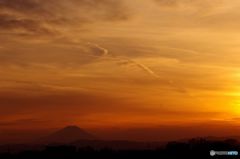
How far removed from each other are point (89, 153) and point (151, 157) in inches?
1156

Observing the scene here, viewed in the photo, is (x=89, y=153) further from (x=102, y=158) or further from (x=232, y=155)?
(x=232, y=155)

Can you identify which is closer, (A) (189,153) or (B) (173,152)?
(A) (189,153)

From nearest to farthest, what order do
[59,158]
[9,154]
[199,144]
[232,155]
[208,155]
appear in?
[232,155]
[208,155]
[59,158]
[199,144]
[9,154]

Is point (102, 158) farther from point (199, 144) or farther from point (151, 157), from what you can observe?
point (199, 144)

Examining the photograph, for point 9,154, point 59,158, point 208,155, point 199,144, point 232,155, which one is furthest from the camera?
point 9,154

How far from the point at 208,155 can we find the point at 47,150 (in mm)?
61309

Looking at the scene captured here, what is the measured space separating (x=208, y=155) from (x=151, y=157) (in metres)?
29.3

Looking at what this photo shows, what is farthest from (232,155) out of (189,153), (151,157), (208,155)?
(151,157)

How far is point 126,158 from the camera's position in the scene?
173500 mm

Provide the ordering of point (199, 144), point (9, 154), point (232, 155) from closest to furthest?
point (232, 155) < point (199, 144) < point (9, 154)

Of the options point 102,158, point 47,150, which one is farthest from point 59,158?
point 47,150

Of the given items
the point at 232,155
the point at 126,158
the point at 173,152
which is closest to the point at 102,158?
the point at 126,158

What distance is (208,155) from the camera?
143625 millimetres

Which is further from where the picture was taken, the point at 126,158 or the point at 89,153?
the point at 89,153
